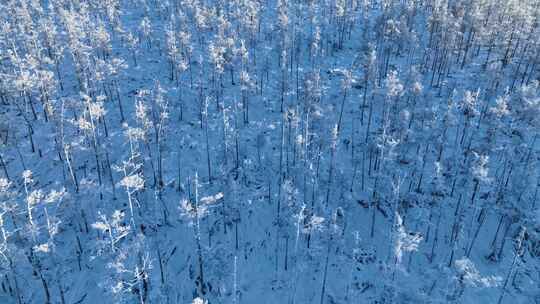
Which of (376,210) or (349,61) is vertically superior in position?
(349,61)

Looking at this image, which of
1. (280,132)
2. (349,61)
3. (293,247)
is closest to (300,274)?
(293,247)

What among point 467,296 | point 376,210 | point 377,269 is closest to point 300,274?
point 377,269

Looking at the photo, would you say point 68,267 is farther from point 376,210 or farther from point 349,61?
point 349,61

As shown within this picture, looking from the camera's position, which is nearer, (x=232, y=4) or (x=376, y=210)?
(x=376, y=210)

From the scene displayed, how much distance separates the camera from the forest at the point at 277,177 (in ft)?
130

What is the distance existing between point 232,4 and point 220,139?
4792cm

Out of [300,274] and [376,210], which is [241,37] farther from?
[300,274]

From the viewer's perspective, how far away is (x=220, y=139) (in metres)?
57.1

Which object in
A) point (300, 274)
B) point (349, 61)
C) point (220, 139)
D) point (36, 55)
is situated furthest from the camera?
point (349, 61)

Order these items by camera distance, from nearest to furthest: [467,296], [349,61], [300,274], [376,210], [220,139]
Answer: [467,296] < [300,274] < [376,210] < [220,139] < [349,61]

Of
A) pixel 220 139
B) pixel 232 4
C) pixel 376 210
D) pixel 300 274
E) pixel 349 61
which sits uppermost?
pixel 232 4

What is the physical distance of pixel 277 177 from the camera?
51.8m

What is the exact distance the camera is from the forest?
39688 millimetres

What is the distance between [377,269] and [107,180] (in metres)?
33.9
